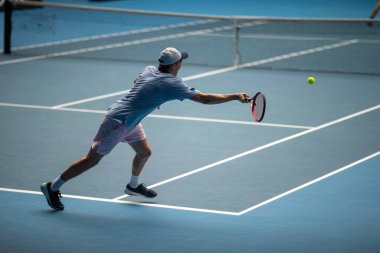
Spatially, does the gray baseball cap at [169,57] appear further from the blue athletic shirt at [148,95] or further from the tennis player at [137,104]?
the blue athletic shirt at [148,95]

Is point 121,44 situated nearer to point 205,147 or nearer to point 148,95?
point 205,147

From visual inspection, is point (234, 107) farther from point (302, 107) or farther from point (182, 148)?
point (182, 148)

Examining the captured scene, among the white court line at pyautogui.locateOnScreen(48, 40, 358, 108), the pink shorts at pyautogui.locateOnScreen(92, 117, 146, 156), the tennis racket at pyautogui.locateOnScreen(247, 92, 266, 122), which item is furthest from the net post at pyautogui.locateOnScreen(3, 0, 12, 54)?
the tennis racket at pyautogui.locateOnScreen(247, 92, 266, 122)

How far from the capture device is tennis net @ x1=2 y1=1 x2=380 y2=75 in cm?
1894

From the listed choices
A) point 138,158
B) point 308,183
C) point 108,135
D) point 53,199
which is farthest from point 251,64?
point 53,199

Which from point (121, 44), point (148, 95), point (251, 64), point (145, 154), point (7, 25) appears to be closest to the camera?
point (148, 95)

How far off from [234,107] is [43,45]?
A: 7.37m

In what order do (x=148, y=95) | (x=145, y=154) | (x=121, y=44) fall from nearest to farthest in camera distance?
(x=148, y=95)
(x=145, y=154)
(x=121, y=44)

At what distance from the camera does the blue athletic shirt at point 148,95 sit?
9.00 metres

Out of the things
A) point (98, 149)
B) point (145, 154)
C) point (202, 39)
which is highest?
point (202, 39)

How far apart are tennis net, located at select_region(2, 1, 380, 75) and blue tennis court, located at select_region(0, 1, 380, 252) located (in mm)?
71

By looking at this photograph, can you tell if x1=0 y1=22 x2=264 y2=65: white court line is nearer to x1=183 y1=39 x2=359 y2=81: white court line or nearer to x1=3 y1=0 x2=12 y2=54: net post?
x1=3 y1=0 x2=12 y2=54: net post

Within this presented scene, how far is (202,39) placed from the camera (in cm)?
2194

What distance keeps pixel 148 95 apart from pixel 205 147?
316cm
